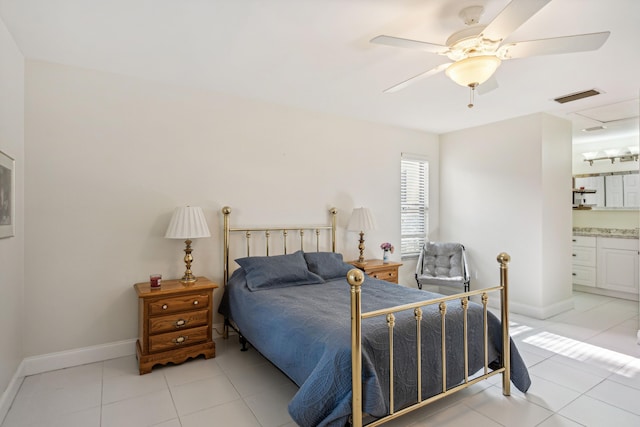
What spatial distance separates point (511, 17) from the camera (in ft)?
5.45

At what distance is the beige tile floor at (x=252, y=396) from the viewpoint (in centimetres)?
214

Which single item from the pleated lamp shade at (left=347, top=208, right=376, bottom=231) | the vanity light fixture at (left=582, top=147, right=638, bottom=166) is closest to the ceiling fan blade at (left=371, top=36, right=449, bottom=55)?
the pleated lamp shade at (left=347, top=208, right=376, bottom=231)

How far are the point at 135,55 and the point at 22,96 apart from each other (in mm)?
930

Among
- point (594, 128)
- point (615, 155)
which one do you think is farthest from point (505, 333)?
point (615, 155)

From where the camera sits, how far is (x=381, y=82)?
3.21m

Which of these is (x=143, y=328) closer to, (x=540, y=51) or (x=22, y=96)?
(x=22, y=96)

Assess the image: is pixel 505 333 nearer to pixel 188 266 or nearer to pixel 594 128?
pixel 188 266

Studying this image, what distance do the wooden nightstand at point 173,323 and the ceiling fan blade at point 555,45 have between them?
2.82 meters

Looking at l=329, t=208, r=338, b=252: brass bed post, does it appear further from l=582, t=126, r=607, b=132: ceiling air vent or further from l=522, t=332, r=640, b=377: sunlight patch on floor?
l=582, t=126, r=607, b=132: ceiling air vent

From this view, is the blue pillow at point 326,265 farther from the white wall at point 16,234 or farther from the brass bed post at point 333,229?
the white wall at point 16,234

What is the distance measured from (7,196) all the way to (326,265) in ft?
8.63

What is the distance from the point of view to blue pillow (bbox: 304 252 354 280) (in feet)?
11.7

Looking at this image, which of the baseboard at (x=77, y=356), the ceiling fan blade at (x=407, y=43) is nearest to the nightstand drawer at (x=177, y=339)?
the baseboard at (x=77, y=356)

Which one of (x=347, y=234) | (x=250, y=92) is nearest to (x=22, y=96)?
(x=250, y=92)
